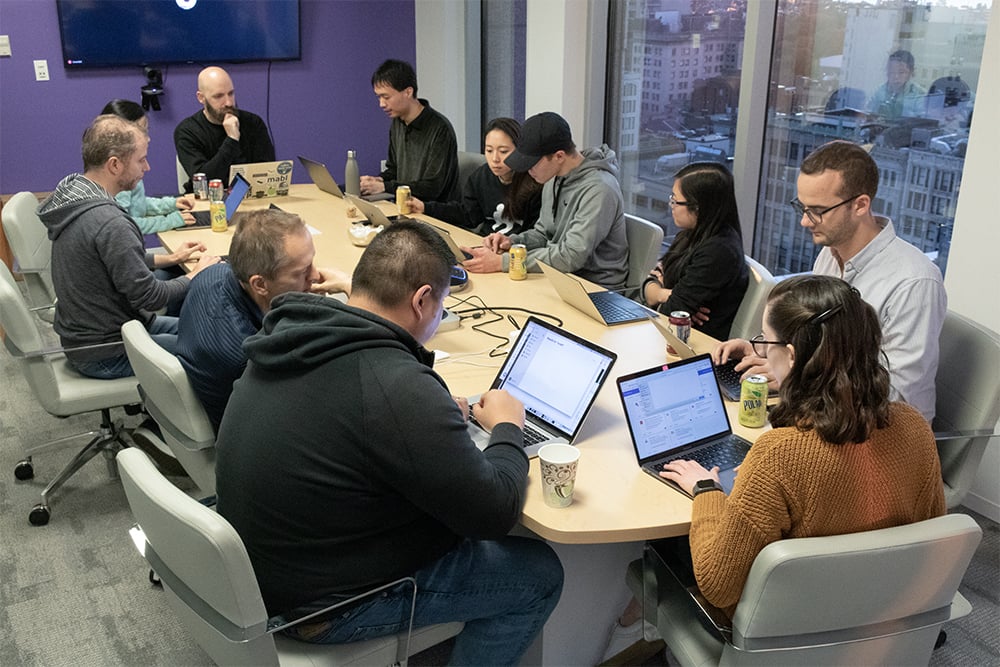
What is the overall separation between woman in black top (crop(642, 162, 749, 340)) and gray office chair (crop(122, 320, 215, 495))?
160cm

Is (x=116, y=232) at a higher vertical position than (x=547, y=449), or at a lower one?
higher

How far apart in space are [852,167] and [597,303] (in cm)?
96

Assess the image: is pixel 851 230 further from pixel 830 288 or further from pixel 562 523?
pixel 562 523

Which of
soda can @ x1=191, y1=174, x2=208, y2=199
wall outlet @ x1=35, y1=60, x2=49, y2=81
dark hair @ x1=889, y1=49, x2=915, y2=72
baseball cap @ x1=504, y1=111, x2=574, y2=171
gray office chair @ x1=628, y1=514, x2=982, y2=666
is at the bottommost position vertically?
gray office chair @ x1=628, y1=514, x2=982, y2=666

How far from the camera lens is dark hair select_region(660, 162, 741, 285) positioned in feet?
9.77

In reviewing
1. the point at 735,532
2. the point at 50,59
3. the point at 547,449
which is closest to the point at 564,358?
the point at 547,449

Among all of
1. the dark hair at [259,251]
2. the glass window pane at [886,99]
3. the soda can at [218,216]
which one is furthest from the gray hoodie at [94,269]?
the glass window pane at [886,99]

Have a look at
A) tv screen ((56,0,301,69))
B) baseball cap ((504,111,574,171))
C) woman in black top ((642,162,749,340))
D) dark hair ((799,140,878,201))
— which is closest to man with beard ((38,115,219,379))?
baseball cap ((504,111,574,171))

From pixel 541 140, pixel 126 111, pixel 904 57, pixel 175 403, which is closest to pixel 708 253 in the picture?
pixel 541 140

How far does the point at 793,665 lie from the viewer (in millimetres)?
1636

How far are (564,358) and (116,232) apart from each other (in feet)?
5.61

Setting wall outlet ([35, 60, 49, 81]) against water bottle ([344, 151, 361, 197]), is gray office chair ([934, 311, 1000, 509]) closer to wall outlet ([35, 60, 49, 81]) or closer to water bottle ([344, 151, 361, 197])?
water bottle ([344, 151, 361, 197])

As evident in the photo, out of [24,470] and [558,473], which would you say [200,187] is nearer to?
[24,470]

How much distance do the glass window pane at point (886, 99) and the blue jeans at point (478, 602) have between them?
8.27 feet
